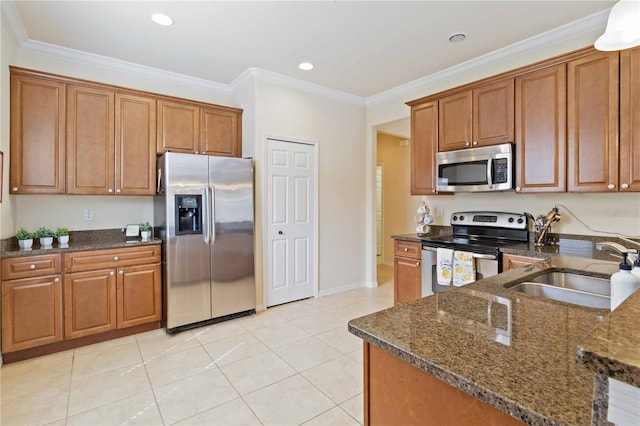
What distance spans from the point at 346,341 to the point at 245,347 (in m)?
0.91

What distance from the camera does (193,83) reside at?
391cm

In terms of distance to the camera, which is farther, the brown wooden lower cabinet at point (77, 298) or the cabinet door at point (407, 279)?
the cabinet door at point (407, 279)

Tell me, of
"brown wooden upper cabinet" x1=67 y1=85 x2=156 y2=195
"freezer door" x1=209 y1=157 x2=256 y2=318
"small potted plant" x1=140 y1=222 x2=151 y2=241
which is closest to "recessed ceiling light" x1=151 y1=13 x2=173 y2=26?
"brown wooden upper cabinet" x1=67 y1=85 x2=156 y2=195

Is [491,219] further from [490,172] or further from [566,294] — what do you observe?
[566,294]

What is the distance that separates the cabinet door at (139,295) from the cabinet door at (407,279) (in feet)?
8.24

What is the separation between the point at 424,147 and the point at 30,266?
386cm

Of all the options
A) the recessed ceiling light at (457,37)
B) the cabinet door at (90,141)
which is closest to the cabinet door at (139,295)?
the cabinet door at (90,141)

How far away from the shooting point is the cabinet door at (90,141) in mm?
2982

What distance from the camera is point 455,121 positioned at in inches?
131

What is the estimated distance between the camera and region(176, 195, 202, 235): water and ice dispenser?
10.3 feet

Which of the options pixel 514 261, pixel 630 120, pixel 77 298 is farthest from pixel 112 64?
pixel 630 120

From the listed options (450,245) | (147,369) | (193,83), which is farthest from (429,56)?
(147,369)

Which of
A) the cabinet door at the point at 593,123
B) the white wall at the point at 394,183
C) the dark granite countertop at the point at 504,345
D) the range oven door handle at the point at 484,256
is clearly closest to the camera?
the dark granite countertop at the point at 504,345

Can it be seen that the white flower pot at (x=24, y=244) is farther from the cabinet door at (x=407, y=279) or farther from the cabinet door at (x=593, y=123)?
the cabinet door at (x=593, y=123)
